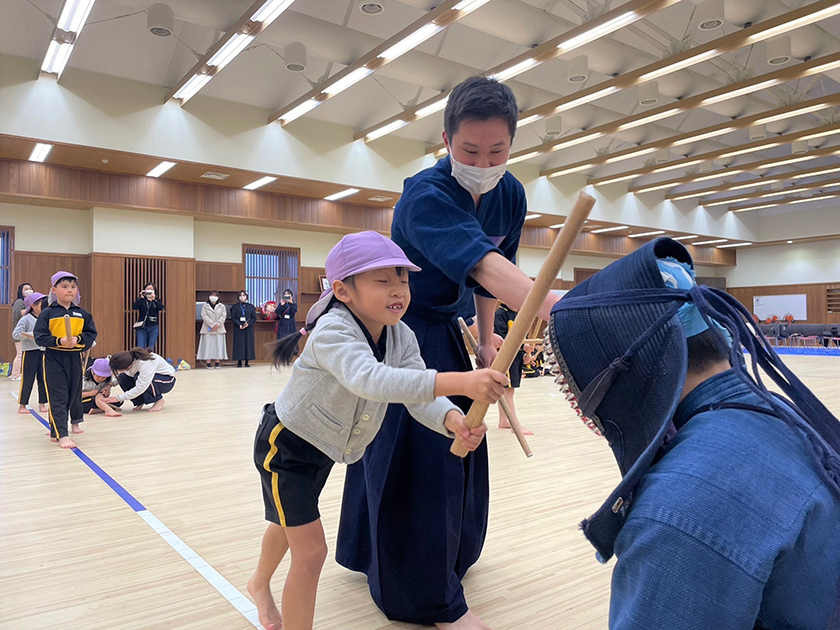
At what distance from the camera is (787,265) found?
21.9 metres

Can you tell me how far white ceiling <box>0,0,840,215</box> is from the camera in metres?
7.71

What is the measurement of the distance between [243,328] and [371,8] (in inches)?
287

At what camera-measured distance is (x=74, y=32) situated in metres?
7.14

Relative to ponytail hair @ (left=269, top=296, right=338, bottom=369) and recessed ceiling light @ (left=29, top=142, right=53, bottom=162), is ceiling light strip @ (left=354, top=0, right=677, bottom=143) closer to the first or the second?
ponytail hair @ (left=269, top=296, right=338, bottom=369)

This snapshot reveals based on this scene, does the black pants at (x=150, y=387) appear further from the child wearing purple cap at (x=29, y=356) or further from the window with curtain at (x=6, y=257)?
the window with curtain at (x=6, y=257)

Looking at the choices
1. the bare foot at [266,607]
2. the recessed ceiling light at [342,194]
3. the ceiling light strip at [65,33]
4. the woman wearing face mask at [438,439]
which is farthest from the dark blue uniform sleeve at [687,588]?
the recessed ceiling light at [342,194]

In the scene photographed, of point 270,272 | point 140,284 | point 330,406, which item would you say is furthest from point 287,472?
point 270,272

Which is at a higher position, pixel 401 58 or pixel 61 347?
pixel 401 58

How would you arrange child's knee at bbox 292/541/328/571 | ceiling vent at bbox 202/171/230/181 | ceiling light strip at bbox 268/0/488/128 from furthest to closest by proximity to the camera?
ceiling vent at bbox 202/171/230/181
ceiling light strip at bbox 268/0/488/128
child's knee at bbox 292/541/328/571

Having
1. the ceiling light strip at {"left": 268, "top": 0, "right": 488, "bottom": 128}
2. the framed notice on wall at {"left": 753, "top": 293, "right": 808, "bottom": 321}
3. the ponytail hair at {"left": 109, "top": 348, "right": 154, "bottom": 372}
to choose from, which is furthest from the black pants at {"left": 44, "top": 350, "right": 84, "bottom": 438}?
the framed notice on wall at {"left": 753, "top": 293, "right": 808, "bottom": 321}

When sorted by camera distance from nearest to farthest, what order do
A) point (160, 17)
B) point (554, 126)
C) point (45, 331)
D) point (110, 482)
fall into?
point (110, 482)
point (45, 331)
point (160, 17)
point (554, 126)

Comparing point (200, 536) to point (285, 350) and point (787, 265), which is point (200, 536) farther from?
point (787, 265)

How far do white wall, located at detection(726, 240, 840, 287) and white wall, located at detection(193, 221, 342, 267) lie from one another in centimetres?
1705

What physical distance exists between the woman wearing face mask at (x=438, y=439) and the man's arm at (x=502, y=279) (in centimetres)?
14
